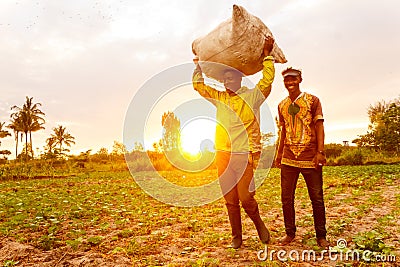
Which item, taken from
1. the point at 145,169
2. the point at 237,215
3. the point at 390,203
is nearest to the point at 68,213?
the point at 237,215

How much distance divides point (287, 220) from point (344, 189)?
6.67 metres

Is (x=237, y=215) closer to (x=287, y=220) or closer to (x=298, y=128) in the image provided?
(x=287, y=220)

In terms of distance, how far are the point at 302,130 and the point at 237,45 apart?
124 cm

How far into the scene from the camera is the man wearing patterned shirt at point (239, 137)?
12.4 feet

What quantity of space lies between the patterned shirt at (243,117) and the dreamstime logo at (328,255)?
3.62 ft

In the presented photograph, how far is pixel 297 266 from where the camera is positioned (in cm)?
336

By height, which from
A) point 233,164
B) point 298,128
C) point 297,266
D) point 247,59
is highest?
point 247,59

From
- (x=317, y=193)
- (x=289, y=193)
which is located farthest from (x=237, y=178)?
(x=317, y=193)

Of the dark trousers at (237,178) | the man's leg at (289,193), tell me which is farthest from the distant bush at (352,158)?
the dark trousers at (237,178)

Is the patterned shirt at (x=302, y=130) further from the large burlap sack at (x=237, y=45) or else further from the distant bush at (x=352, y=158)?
the distant bush at (x=352, y=158)

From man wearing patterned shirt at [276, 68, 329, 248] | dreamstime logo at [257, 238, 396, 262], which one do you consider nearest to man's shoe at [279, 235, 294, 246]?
man wearing patterned shirt at [276, 68, 329, 248]

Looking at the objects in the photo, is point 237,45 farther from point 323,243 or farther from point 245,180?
point 323,243

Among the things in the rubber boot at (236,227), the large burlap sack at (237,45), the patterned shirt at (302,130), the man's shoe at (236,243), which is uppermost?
the large burlap sack at (237,45)

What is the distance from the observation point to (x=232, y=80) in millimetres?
3912
